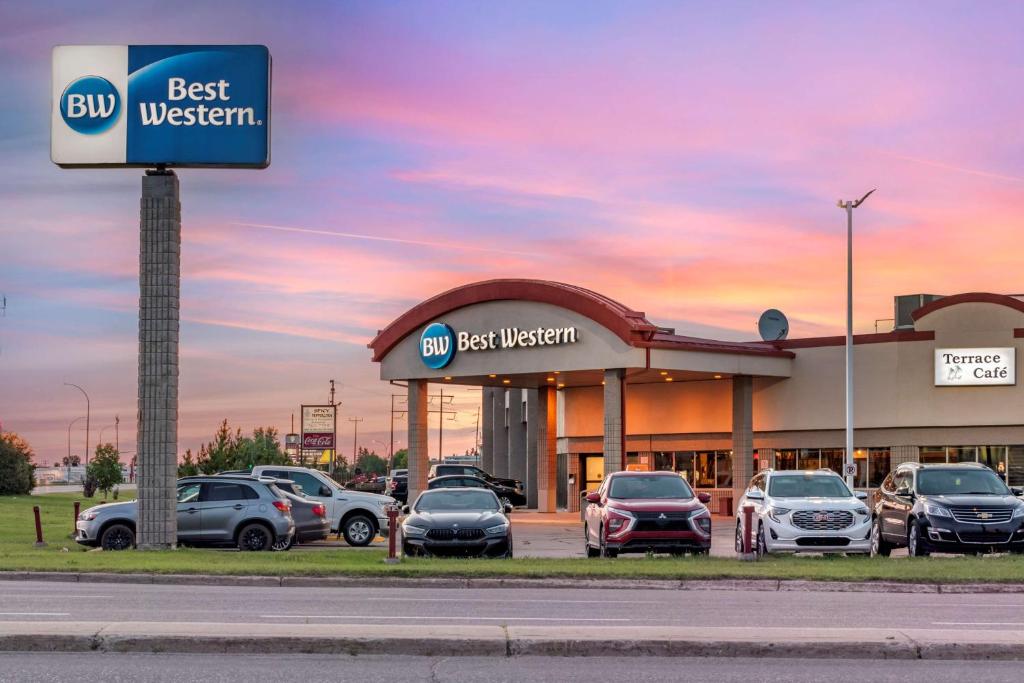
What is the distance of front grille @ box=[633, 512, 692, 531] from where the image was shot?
83.7 ft

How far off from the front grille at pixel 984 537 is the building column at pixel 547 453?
3127 centimetres

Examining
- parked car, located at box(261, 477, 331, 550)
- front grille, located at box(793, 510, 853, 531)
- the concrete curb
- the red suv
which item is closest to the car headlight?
front grille, located at box(793, 510, 853, 531)

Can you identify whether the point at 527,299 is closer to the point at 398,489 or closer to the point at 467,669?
the point at 398,489

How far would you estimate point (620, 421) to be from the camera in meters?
46.5

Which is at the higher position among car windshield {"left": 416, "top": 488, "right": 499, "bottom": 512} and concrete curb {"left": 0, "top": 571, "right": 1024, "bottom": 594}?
car windshield {"left": 416, "top": 488, "right": 499, "bottom": 512}

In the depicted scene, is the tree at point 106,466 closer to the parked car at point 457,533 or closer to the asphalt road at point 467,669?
the parked car at point 457,533

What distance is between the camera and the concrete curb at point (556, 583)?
68.0ft

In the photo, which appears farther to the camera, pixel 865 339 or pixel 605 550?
pixel 865 339

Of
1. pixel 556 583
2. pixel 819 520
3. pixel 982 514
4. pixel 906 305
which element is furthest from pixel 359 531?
pixel 906 305

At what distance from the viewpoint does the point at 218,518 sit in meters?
29.2

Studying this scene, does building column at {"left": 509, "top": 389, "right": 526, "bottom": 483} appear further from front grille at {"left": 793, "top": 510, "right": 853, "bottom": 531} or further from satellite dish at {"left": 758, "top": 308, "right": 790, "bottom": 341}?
front grille at {"left": 793, "top": 510, "right": 853, "bottom": 531}

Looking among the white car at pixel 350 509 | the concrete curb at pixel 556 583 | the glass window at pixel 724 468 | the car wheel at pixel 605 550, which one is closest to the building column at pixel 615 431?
the glass window at pixel 724 468

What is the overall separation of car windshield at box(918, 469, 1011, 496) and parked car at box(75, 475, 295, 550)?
1334 centimetres

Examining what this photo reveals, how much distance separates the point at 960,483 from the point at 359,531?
14652mm
